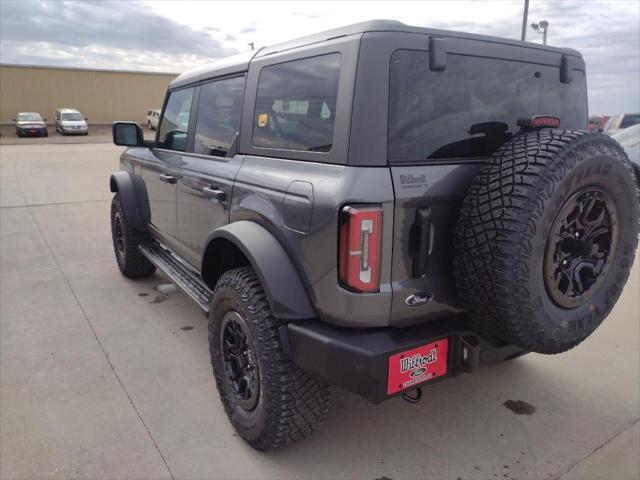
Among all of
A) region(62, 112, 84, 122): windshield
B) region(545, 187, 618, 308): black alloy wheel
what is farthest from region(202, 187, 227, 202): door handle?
region(62, 112, 84, 122): windshield

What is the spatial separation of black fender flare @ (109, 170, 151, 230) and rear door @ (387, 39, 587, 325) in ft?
9.98

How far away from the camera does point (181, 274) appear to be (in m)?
3.77

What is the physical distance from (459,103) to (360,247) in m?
0.83

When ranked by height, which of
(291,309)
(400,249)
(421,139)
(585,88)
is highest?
(585,88)

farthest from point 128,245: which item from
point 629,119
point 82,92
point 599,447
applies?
point 82,92

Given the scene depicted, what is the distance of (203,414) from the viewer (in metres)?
2.79

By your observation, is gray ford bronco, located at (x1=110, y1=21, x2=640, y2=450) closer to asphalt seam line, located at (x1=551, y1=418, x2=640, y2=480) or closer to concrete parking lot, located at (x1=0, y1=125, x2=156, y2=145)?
asphalt seam line, located at (x1=551, y1=418, x2=640, y2=480)

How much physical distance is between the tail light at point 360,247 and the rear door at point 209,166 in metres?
1.02

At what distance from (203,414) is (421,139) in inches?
75.9

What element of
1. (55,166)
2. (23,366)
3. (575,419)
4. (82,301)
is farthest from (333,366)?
(55,166)

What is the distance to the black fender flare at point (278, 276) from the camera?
210cm

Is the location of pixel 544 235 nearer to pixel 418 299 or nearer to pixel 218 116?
pixel 418 299

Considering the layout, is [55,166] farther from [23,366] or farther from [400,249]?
[400,249]

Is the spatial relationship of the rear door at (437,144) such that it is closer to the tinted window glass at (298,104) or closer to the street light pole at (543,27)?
the tinted window glass at (298,104)
